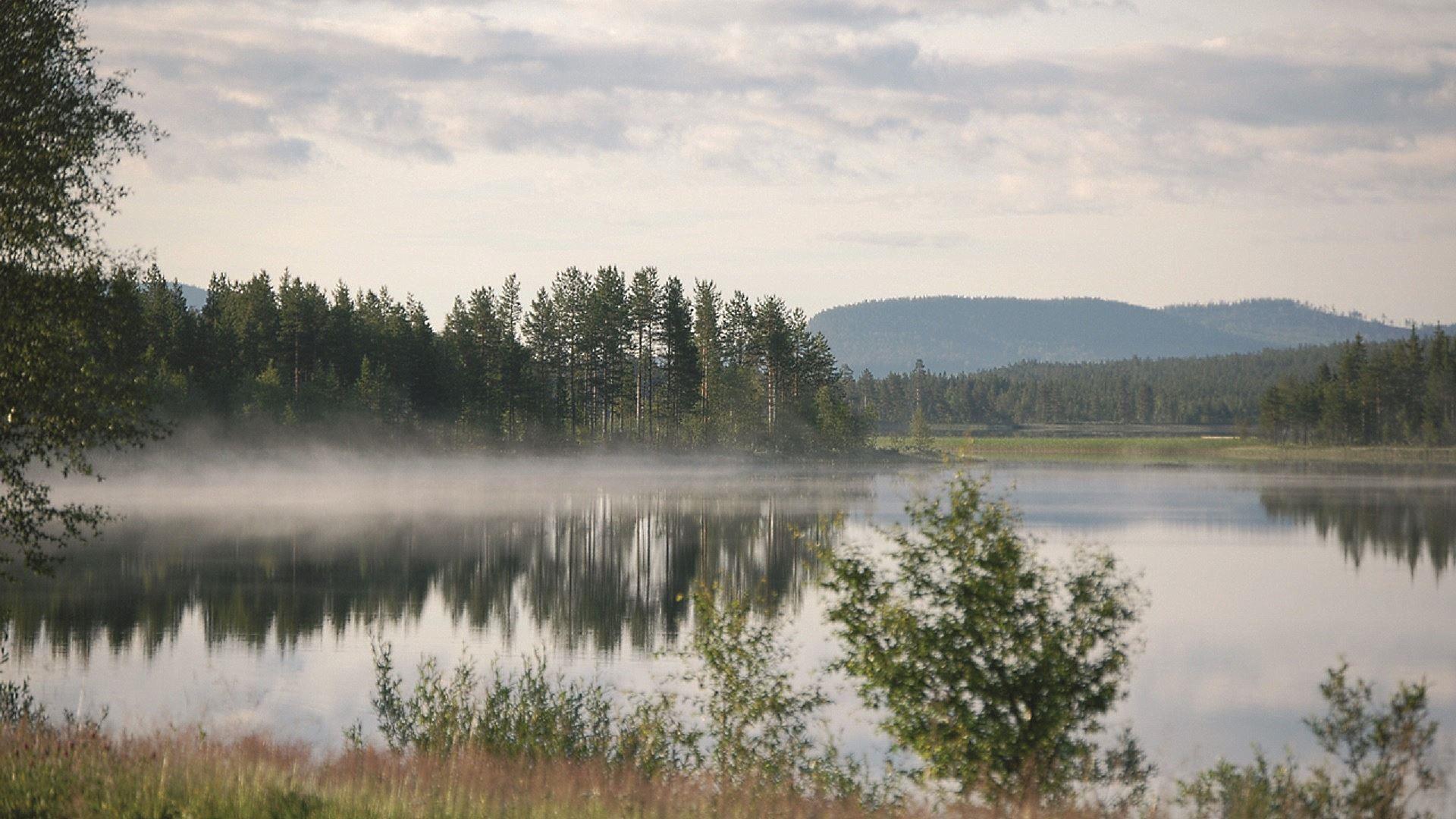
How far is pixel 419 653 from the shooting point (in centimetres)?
3284

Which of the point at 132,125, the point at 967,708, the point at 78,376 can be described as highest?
the point at 132,125

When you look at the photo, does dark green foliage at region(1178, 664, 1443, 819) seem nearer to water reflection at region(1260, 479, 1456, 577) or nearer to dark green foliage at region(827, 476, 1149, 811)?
dark green foliage at region(827, 476, 1149, 811)

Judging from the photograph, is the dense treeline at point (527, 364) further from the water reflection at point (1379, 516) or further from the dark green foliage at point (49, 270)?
the dark green foliage at point (49, 270)

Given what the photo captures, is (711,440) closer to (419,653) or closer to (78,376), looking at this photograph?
(419,653)

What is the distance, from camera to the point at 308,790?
43.5ft

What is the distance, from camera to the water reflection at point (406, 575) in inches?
1436

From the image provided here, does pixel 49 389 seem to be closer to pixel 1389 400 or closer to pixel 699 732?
pixel 699 732

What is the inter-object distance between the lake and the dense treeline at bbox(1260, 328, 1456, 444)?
314 feet

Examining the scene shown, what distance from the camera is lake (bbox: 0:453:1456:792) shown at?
27656mm

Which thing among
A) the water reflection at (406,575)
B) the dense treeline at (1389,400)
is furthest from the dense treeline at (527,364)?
the dense treeline at (1389,400)

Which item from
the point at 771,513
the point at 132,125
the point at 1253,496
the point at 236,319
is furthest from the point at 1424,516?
the point at 236,319

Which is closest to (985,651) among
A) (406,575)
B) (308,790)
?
(308,790)

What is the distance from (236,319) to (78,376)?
8951 cm

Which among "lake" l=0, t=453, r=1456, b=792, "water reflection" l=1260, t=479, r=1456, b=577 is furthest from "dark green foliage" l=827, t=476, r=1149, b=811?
"water reflection" l=1260, t=479, r=1456, b=577
